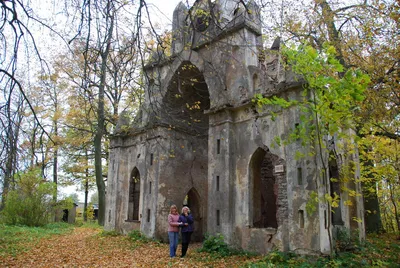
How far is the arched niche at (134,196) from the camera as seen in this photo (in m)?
16.2

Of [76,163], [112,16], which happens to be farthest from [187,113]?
[76,163]

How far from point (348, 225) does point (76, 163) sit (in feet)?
74.6

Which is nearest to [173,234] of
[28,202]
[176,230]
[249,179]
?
[176,230]

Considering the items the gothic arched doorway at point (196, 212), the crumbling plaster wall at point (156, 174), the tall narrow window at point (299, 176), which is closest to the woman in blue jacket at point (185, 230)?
the crumbling plaster wall at point (156, 174)

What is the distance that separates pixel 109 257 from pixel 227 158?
5178 millimetres

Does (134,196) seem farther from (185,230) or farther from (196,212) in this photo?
(185,230)

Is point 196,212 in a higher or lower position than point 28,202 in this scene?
lower

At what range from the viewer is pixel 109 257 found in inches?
412

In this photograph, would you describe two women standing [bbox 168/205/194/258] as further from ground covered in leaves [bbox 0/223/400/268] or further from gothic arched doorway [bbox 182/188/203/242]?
gothic arched doorway [bbox 182/188/203/242]

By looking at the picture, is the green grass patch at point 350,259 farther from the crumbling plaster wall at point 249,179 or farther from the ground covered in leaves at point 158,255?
the crumbling plaster wall at point 249,179

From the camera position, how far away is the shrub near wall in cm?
1903

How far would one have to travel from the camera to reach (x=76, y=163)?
27875mm

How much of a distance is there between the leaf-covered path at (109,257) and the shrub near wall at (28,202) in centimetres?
704

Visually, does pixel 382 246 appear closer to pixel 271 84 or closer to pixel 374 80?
pixel 374 80
